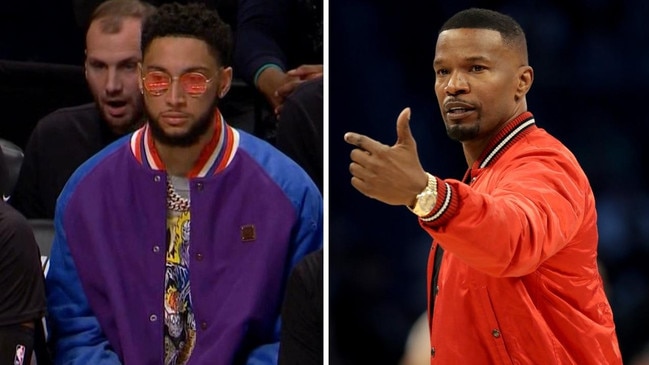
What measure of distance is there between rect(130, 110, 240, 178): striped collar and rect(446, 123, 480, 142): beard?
1.77ft

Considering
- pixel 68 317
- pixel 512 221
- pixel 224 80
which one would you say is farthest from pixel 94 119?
pixel 512 221

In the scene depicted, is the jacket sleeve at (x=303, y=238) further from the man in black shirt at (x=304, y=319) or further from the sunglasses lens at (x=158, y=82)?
the sunglasses lens at (x=158, y=82)

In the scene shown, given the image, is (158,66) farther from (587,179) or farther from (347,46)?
(587,179)

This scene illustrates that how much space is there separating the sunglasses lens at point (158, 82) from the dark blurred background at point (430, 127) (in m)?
0.35

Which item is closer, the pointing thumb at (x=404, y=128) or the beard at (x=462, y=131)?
the pointing thumb at (x=404, y=128)

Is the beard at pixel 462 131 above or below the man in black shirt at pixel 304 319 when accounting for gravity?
above

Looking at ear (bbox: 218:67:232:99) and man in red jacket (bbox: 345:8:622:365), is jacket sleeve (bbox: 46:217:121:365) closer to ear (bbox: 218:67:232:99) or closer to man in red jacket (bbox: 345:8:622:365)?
ear (bbox: 218:67:232:99)

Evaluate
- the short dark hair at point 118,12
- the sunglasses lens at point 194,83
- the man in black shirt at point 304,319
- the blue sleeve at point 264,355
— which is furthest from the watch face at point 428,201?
the short dark hair at point 118,12

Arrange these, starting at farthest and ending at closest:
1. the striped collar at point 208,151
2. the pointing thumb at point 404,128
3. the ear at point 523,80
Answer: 1. the striped collar at point 208,151
2. the ear at point 523,80
3. the pointing thumb at point 404,128

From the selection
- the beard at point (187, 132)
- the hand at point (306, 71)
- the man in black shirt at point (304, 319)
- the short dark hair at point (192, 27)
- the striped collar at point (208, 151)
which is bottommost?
the man in black shirt at point (304, 319)

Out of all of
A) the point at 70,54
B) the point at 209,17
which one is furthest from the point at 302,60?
the point at 70,54

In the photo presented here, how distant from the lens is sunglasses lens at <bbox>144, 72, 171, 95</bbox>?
2094 millimetres

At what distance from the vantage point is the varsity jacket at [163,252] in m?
2.02

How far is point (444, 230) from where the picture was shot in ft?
4.66
